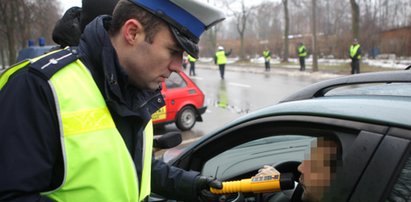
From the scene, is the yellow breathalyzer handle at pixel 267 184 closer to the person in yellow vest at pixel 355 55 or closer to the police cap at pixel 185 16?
the police cap at pixel 185 16

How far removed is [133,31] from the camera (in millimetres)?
1328

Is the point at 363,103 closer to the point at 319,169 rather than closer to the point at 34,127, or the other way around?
the point at 319,169

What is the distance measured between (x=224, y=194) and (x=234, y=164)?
0.41 meters

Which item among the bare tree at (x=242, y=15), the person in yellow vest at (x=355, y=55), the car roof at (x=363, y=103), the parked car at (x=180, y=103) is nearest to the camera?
the car roof at (x=363, y=103)

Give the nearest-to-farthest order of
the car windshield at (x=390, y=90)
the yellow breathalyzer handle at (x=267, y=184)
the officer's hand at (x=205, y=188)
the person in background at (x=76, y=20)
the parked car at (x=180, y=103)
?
the car windshield at (x=390, y=90), the yellow breathalyzer handle at (x=267, y=184), the officer's hand at (x=205, y=188), the person in background at (x=76, y=20), the parked car at (x=180, y=103)

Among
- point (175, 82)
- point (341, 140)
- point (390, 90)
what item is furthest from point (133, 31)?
point (175, 82)

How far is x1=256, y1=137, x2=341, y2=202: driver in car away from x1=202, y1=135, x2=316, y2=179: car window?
20.1 inches

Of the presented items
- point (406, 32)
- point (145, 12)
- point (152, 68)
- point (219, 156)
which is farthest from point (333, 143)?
point (406, 32)

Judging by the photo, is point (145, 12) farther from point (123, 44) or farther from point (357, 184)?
point (357, 184)

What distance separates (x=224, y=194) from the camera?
1959mm

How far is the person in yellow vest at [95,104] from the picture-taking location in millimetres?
1041

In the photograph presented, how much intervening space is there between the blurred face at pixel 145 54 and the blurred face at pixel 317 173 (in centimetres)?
70

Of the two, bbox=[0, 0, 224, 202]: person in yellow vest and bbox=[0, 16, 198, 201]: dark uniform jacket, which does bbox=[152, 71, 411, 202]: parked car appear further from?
bbox=[0, 16, 198, 201]: dark uniform jacket

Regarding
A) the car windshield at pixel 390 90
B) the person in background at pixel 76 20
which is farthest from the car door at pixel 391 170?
the person in background at pixel 76 20
